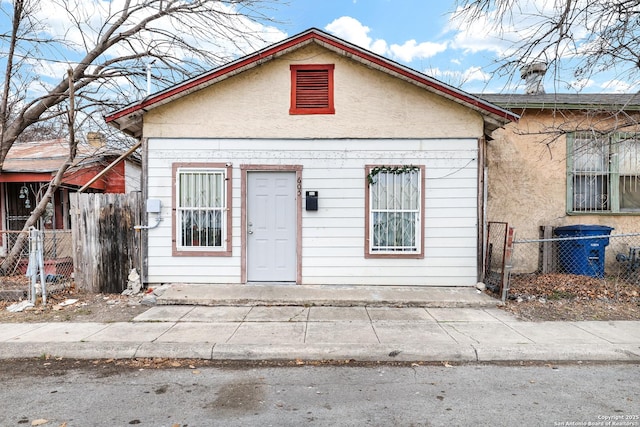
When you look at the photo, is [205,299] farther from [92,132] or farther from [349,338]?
[92,132]

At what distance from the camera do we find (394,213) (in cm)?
789

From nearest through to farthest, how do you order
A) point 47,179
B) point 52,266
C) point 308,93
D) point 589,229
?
point 308,93
point 52,266
point 589,229
point 47,179

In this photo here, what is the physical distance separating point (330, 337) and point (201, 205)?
399cm

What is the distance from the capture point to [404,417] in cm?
348

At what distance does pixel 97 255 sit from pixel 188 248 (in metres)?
1.75

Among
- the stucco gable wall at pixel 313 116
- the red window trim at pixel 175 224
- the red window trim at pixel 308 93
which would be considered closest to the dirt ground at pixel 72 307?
the red window trim at pixel 175 224

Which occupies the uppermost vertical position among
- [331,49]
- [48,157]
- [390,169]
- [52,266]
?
[331,49]

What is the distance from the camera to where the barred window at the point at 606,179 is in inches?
360

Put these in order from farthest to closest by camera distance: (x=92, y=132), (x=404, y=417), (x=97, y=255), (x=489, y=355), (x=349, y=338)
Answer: (x=92, y=132) < (x=97, y=255) < (x=349, y=338) < (x=489, y=355) < (x=404, y=417)

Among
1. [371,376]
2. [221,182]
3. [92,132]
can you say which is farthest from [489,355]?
→ [92,132]

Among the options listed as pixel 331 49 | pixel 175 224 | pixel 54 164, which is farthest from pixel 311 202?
pixel 54 164

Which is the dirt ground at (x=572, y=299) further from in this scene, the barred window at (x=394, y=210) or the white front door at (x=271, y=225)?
the white front door at (x=271, y=225)

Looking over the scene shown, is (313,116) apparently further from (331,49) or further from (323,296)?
(323,296)

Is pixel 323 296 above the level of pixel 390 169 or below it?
below
